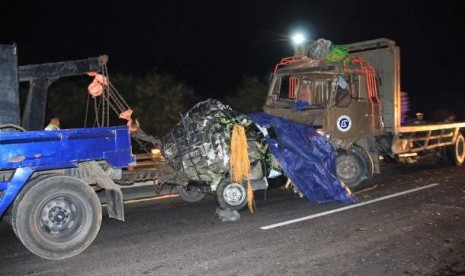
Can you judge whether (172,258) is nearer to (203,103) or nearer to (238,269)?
(238,269)

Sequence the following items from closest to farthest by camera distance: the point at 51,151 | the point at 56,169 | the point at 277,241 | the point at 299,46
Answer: the point at 51,151 → the point at 56,169 → the point at 277,241 → the point at 299,46

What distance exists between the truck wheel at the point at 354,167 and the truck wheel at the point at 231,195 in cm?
313

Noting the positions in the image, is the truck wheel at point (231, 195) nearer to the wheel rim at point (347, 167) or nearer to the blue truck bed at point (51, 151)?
the blue truck bed at point (51, 151)

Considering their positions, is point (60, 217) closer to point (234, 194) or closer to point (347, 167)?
point (234, 194)

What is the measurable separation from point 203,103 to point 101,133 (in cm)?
267

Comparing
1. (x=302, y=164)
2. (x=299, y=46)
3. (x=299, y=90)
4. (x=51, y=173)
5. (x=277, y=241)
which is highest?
(x=299, y=46)

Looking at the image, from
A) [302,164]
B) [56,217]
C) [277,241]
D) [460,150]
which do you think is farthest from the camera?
[460,150]

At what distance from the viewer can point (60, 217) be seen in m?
5.56

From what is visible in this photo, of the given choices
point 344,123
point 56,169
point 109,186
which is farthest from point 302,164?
point 56,169

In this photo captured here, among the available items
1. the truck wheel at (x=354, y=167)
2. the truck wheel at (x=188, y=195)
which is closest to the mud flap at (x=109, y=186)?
the truck wheel at (x=188, y=195)

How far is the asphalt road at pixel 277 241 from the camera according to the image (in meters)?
5.07

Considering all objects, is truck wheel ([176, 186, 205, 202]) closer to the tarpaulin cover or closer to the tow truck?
the tow truck

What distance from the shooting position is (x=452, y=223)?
6883mm

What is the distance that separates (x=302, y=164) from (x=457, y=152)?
25.5 ft
